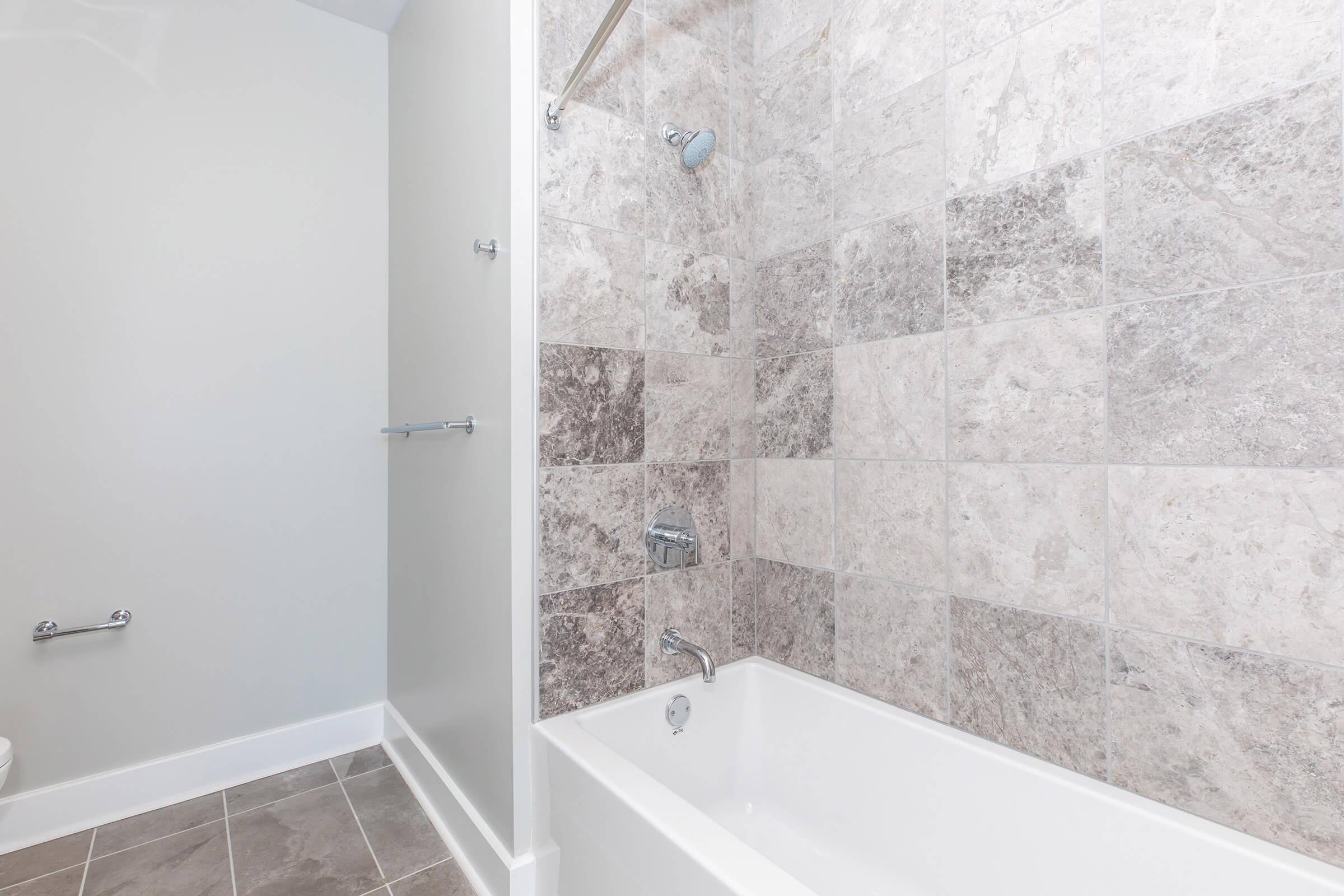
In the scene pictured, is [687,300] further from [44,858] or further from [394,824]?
[44,858]

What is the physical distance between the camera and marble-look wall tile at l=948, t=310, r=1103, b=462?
1131 millimetres

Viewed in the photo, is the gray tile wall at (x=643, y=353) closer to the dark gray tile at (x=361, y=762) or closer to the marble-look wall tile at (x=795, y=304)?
the marble-look wall tile at (x=795, y=304)

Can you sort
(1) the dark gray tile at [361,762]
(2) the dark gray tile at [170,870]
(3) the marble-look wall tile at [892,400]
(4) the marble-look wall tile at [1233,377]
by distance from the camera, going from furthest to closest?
1. (1) the dark gray tile at [361,762]
2. (2) the dark gray tile at [170,870]
3. (3) the marble-look wall tile at [892,400]
4. (4) the marble-look wall tile at [1233,377]

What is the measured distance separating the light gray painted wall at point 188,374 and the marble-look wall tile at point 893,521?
165cm

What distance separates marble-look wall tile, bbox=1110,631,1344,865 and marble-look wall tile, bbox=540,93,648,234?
4.57ft

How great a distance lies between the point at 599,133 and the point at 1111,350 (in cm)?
120

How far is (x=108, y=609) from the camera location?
5.91ft

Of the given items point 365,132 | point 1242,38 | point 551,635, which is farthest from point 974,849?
point 365,132

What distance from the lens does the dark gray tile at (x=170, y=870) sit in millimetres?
1471

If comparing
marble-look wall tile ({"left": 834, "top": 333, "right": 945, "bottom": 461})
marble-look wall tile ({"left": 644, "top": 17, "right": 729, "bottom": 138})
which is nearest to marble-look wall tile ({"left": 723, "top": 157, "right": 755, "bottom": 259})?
marble-look wall tile ({"left": 644, "top": 17, "right": 729, "bottom": 138})

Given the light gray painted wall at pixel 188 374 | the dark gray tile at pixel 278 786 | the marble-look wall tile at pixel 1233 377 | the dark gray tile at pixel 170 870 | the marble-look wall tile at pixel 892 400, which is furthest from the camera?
the dark gray tile at pixel 278 786

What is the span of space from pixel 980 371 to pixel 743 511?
2.48 ft

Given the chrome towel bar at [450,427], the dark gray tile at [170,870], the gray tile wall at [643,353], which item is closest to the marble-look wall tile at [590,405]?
the gray tile wall at [643,353]

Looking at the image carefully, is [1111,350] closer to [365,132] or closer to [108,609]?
[365,132]
